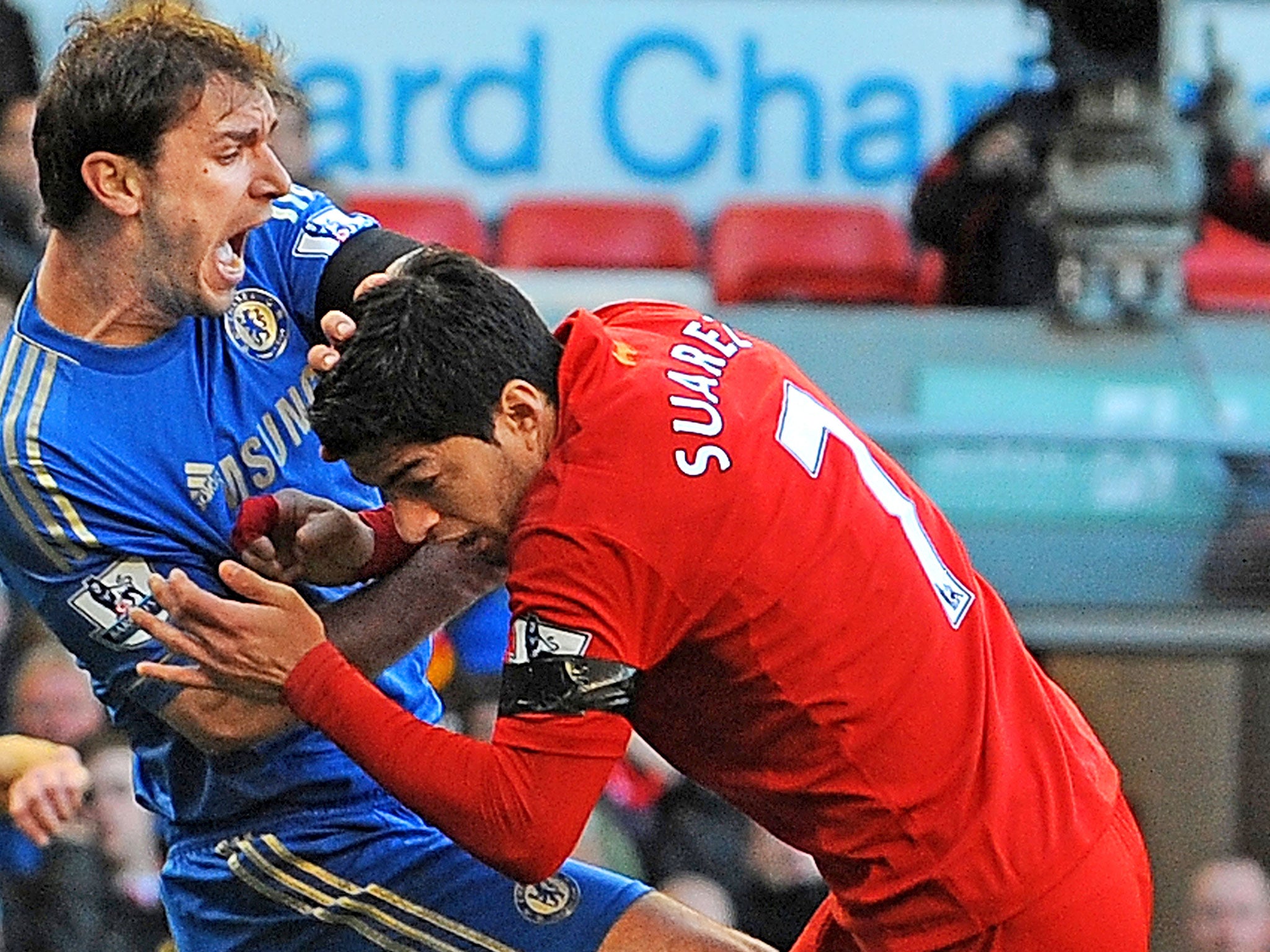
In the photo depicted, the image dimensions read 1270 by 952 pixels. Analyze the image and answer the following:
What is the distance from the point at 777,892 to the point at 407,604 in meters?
2.19

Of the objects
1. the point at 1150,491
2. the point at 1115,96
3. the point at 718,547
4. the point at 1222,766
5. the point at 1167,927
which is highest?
the point at 718,547

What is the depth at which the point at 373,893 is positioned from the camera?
103 inches

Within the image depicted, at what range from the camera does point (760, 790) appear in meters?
2.31

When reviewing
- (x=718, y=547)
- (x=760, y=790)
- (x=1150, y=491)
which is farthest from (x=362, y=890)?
(x=1150, y=491)

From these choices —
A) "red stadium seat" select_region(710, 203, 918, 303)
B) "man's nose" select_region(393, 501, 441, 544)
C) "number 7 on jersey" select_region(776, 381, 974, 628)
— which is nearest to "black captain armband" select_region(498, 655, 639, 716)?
"man's nose" select_region(393, 501, 441, 544)

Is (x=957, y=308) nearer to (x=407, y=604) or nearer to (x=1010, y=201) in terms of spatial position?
(x=1010, y=201)

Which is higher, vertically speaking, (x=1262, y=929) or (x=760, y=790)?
(x=760, y=790)

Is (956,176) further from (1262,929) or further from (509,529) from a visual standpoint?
(509,529)

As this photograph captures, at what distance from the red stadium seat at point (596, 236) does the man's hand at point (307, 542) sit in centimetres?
431

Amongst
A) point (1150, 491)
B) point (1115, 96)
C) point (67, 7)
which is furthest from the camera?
point (67, 7)

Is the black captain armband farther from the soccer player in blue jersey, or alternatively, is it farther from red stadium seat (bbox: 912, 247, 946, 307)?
red stadium seat (bbox: 912, 247, 946, 307)

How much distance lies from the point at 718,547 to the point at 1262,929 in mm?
2628

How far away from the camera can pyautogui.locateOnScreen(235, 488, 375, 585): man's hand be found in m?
2.49

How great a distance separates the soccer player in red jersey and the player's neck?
1.16 ft
